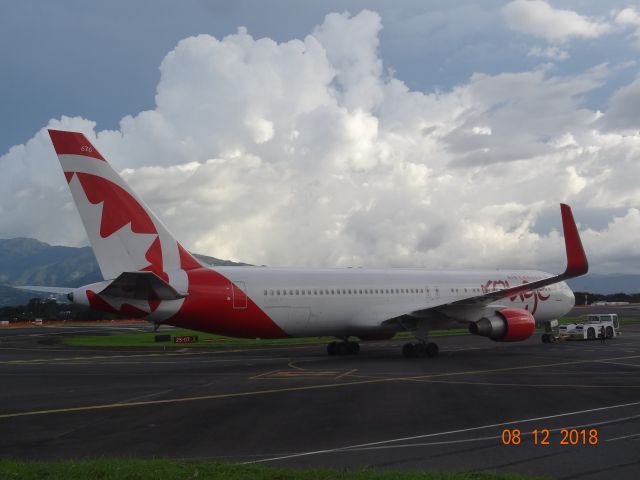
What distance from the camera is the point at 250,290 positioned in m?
25.5

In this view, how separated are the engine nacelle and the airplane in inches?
1.8

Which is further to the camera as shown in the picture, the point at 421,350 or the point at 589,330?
the point at 589,330

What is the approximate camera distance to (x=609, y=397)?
14961 mm

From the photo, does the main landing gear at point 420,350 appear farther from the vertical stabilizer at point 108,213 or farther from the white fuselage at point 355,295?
the vertical stabilizer at point 108,213

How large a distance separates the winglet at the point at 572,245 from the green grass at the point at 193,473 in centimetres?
1975

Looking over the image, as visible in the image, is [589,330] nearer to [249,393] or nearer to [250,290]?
[250,290]

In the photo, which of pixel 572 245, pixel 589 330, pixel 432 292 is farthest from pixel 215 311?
pixel 589 330

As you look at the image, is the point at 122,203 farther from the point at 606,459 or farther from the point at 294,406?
the point at 606,459

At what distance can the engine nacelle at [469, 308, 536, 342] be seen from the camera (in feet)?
91.0

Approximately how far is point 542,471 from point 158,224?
61.6 feet

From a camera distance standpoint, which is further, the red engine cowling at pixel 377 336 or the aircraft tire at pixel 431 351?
the red engine cowling at pixel 377 336

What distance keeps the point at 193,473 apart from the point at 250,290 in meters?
18.0

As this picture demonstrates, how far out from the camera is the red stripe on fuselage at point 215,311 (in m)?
23.8
